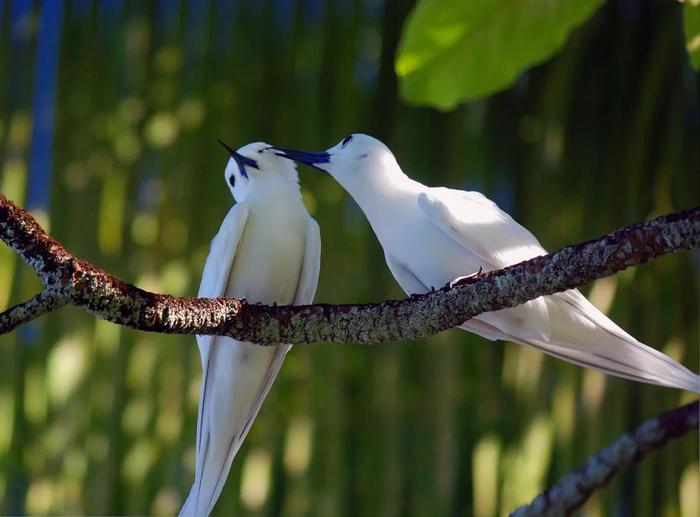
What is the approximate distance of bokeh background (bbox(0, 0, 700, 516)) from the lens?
1280 mm

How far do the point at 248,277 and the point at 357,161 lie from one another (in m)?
0.25

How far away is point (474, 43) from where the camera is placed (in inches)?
41.1

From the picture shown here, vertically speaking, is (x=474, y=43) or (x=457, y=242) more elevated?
(x=474, y=43)

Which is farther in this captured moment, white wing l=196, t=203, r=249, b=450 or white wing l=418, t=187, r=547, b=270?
white wing l=196, t=203, r=249, b=450

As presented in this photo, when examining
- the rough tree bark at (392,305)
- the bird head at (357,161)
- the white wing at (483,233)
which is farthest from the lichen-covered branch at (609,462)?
the bird head at (357,161)

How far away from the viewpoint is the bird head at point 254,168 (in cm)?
99

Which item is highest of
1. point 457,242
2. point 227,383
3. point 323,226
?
point 323,226

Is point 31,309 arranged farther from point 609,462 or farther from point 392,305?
point 609,462

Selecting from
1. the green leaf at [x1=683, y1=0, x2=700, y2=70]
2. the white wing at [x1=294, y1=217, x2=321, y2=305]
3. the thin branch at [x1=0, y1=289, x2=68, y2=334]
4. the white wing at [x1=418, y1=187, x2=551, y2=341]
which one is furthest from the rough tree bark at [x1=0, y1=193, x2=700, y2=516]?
the green leaf at [x1=683, y1=0, x2=700, y2=70]

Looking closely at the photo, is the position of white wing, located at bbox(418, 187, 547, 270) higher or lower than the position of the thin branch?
higher

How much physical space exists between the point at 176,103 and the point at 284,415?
0.51m

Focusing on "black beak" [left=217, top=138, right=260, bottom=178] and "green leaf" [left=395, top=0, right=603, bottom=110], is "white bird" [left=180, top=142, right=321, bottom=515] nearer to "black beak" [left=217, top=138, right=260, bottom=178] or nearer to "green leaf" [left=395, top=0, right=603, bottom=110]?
"black beak" [left=217, top=138, right=260, bottom=178]

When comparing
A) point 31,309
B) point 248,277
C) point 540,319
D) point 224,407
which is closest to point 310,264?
point 248,277

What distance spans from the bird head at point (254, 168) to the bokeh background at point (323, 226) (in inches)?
6.9
